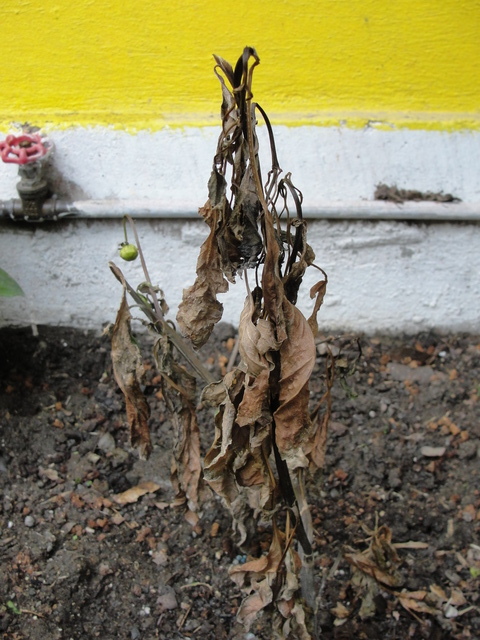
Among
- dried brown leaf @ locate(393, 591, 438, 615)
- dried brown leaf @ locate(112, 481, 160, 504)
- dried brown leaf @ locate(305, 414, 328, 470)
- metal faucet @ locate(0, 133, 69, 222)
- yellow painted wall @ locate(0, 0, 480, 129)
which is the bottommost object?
dried brown leaf @ locate(393, 591, 438, 615)

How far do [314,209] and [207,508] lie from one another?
35.8 inches

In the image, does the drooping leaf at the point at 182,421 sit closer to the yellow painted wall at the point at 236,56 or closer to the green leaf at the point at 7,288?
the green leaf at the point at 7,288

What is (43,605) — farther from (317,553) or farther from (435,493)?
(435,493)

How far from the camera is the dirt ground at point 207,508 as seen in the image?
1.73 meters

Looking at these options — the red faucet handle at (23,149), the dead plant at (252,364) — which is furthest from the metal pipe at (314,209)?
the dead plant at (252,364)

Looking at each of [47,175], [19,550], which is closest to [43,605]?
[19,550]

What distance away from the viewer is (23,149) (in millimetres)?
2152

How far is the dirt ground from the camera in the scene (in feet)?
5.69

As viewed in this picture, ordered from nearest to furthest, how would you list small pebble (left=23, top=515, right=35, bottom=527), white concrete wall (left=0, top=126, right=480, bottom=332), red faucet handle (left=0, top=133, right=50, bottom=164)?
1. small pebble (left=23, top=515, right=35, bottom=527)
2. red faucet handle (left=0, top=133, right=50, bottom=164)
3. white concrete wall (left=0, top=126, right=480, bottom=332)

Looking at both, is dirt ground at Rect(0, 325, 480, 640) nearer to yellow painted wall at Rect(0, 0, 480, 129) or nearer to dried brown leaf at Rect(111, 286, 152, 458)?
dried brown leaf at Rect(111, 286, 152, 458)

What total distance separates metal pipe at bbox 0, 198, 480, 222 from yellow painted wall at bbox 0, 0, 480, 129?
0.24 metres

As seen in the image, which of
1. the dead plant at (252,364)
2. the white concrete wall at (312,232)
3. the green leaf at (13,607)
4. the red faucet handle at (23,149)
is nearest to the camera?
the dead plant at (252,364)

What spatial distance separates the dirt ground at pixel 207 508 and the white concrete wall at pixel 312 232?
131 millimetres

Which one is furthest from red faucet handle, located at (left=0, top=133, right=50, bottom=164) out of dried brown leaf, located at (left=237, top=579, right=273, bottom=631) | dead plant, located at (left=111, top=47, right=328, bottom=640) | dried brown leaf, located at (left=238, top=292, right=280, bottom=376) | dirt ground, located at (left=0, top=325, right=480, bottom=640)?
dried brown leaf, located at (left=237, top=579, right=273, bottom=631)
